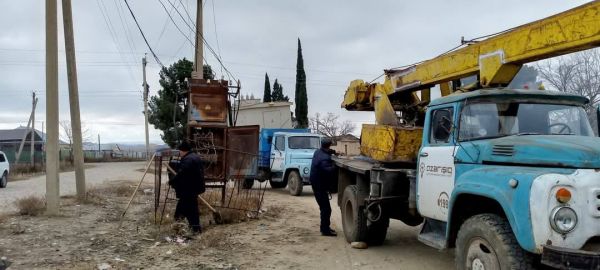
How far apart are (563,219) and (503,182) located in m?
0.65

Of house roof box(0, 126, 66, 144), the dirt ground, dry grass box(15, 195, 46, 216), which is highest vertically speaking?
house roof box(0, 126, 66, 144)

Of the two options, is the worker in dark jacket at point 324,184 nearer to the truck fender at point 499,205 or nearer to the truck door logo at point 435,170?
the truck door logo at point 435,170

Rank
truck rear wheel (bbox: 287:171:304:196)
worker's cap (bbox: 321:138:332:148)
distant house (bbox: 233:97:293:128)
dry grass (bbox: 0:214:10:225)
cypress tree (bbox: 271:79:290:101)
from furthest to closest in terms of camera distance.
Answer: cypress tree (bbox: 271:79:290:101) → distant house (bbox: 233:97:293:128) → truck rear wheel (bbox: 287:171:304:196) → dry grass (bbox: 0:214:10:225) → worker's cap (bbox: 321:138:332:148)

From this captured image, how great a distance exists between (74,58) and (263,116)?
39.5 ft

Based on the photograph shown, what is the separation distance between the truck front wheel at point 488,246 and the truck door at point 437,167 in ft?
2.55

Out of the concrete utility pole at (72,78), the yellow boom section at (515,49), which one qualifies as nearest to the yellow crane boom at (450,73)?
the yellow boom section at (515,49)

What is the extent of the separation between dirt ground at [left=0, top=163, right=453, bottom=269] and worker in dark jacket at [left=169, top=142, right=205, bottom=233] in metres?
0.39

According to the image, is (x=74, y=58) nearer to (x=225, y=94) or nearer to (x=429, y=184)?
(x=225, y=94)

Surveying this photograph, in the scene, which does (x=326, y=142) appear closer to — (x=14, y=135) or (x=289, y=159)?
(x=289, y=159)

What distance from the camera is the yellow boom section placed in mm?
5562

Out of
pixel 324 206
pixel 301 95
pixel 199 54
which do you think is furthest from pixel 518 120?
pixel 301 95

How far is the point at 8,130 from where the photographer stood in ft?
266

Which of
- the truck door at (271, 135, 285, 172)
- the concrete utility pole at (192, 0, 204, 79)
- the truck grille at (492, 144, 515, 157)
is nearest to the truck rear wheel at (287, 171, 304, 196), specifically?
the truck door at (271, 135, 285, 172)

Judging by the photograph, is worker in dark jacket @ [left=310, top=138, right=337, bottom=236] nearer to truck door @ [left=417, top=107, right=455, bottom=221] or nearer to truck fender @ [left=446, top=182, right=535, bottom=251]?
truck door @ [left=417, top=107, right=455, bottom=221]
